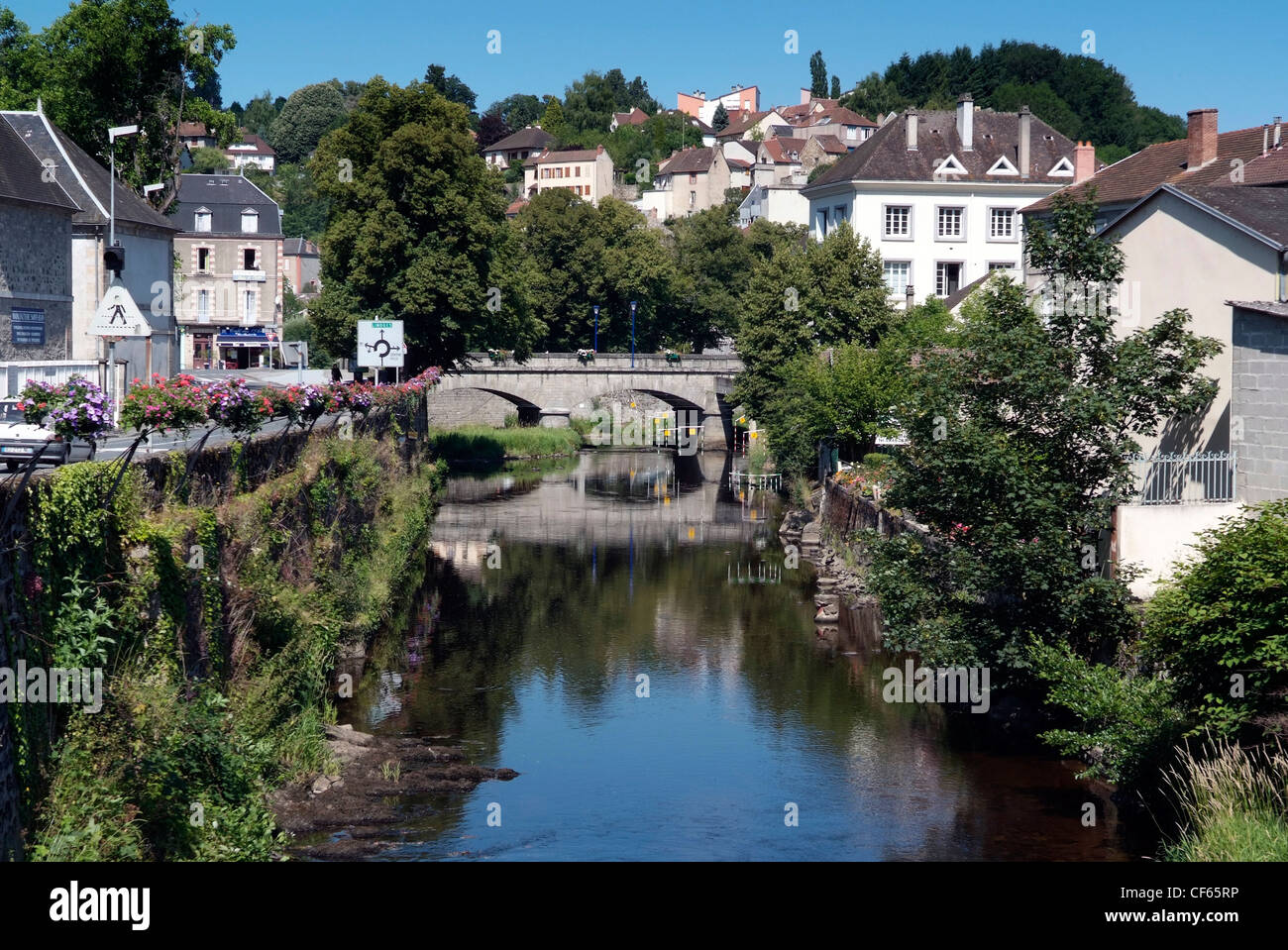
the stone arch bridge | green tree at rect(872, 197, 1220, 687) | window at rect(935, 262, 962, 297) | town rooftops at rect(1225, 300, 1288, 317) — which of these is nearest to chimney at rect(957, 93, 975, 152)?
window at rect(935, 262, 962, 297)

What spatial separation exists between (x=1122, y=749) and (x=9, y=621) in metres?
13.0

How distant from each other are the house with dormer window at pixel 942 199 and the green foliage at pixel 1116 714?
1720 inches

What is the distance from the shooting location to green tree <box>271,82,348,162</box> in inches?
6063

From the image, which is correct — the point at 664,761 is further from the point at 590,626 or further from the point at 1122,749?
the point at 590,626

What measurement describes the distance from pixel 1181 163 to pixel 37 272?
108 ft

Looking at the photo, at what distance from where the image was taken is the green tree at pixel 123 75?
44.1m

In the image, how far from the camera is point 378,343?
4441 cm

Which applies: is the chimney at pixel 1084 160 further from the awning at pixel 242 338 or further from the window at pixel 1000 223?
the awning at pixel 242 338

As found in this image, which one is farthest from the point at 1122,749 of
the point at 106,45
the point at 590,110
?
the point at 590,110

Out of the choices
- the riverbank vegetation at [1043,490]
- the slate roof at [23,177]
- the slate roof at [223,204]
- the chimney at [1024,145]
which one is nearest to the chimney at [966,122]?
the chimney at [1024,145]

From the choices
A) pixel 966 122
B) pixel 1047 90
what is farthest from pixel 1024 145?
pixel 1047 90

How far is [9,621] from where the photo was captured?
11.4 metres

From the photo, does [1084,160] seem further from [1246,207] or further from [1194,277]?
[1194,277]

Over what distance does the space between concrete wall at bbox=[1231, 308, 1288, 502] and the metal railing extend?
8.1 inches
